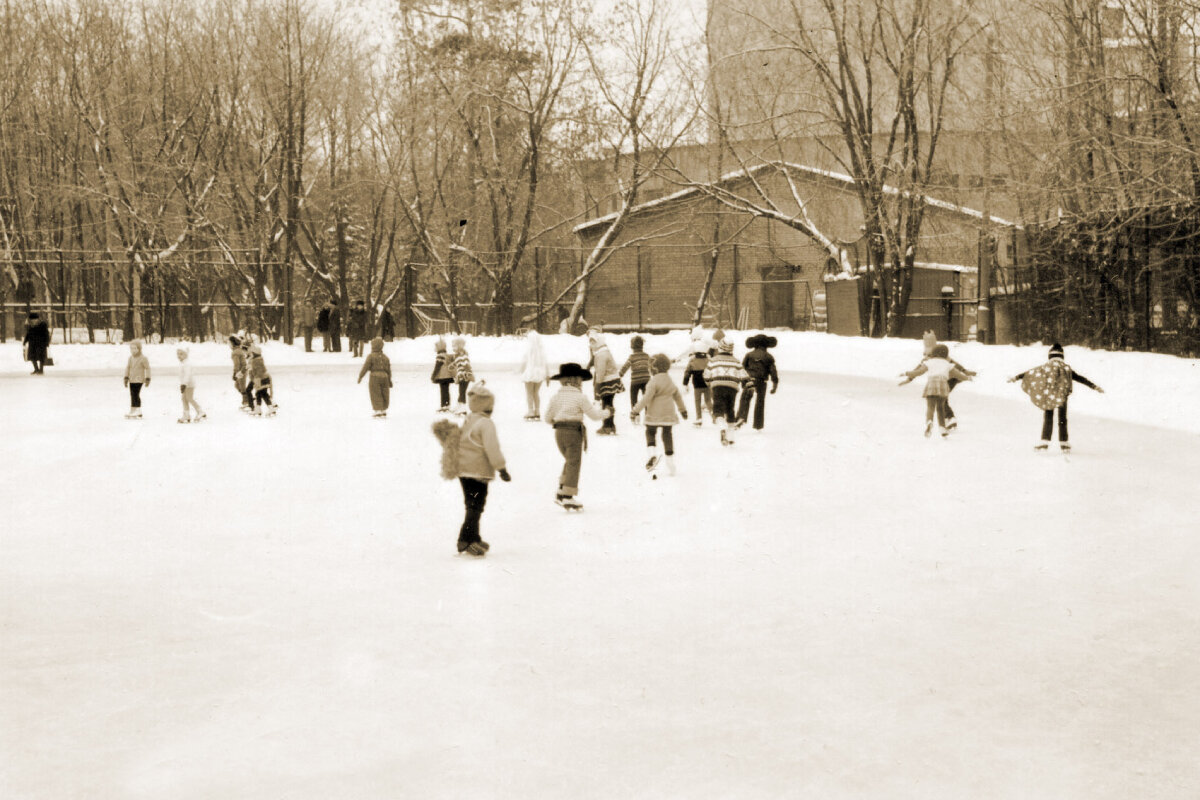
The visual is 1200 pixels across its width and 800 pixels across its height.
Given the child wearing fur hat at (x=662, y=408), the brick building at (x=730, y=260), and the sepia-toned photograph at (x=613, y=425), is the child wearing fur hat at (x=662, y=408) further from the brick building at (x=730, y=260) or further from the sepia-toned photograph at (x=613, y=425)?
the brick building at (x=730, y=260)

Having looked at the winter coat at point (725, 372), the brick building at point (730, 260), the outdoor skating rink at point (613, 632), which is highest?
the brick building at point (730, 260)

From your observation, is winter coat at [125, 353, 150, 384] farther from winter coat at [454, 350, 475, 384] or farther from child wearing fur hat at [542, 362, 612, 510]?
child wearing fur hat at [542, 362, 612, 510]

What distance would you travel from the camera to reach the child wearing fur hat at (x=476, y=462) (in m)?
9.66

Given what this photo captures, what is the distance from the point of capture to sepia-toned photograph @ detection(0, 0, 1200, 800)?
5906mm

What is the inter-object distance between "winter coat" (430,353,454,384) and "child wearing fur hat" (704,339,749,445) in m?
5.50

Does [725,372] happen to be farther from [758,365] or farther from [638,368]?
[638,368]

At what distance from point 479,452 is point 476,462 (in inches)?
2.8

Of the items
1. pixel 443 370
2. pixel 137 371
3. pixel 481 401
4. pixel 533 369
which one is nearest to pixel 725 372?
pixel 533 369

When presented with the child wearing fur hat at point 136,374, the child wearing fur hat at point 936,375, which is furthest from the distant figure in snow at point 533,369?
the child wearing fur hat at point 136,374

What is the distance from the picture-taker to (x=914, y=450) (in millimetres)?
15906

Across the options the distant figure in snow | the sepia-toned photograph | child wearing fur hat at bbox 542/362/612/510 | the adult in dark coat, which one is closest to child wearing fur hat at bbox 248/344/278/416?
the sepia-toned photograph

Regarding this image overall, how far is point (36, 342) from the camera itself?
33.2 m

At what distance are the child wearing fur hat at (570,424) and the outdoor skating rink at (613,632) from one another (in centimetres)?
39

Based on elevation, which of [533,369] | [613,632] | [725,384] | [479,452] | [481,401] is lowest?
[613,632]
